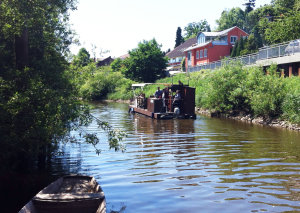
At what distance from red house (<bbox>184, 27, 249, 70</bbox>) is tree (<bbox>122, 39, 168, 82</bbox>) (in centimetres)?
800

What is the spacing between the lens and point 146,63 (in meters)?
55.7

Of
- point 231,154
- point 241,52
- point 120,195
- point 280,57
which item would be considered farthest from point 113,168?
point 241,52

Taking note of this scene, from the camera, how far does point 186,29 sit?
104250mm

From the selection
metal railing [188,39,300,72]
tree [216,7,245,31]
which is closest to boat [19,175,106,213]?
metal railing [188,39,300,72]

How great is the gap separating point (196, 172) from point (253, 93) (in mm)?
16155

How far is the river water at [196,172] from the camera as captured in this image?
7617mm

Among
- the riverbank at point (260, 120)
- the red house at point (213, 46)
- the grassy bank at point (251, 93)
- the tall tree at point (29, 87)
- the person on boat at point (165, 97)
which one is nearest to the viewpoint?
the tall tree at point (29, 87)

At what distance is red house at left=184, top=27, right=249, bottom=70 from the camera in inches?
2352

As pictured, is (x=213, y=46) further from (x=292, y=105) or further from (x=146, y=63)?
(x=292, y=105)

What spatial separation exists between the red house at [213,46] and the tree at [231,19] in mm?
33511

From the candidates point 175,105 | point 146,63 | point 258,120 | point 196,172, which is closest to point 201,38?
point 146,63

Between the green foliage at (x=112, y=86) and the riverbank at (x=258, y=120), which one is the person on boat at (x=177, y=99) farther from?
the green foliage at (x=112, y=86)

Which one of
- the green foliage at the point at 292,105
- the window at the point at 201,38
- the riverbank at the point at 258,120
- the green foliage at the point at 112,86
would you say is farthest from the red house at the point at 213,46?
the green foliage at the point at 292,105

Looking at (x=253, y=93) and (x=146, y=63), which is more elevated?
(x=146, y=63)
